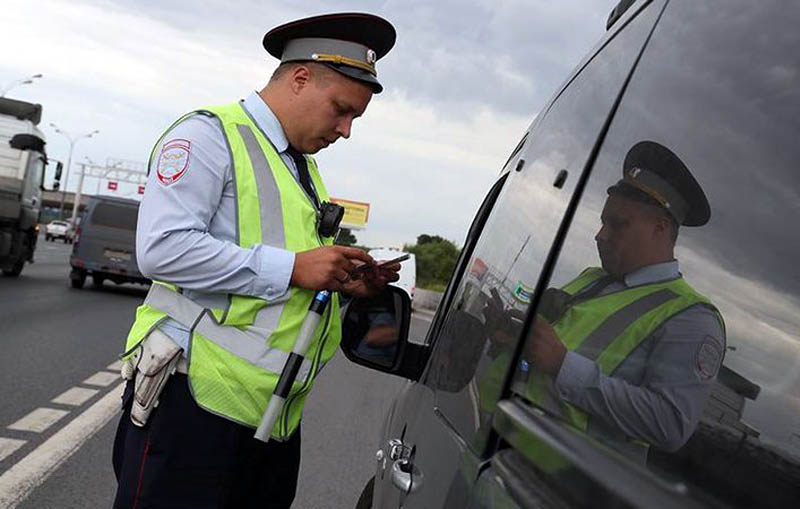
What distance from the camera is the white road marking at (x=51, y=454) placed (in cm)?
524

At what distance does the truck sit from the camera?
19875mm

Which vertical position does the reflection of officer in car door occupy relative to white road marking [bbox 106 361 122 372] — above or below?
above

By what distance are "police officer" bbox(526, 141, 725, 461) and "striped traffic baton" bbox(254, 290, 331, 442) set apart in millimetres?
1110

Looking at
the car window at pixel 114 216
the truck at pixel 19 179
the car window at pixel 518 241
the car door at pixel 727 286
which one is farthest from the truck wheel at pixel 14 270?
the car door at pixel 727 286

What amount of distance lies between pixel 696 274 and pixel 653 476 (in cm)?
24

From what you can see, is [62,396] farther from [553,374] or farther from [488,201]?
[553,374]

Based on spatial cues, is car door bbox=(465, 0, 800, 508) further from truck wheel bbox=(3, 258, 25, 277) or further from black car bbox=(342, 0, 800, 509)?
truck wheel bbox=(3, 258, 25, 277)

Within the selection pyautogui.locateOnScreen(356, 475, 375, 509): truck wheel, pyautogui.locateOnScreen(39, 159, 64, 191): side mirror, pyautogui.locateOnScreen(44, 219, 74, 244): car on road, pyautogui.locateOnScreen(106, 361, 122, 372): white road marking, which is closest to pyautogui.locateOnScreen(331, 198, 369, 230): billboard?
pyautogui.locateOnScreen(44, 219, 74, 244): car on road

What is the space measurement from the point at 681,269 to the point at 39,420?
6578mm

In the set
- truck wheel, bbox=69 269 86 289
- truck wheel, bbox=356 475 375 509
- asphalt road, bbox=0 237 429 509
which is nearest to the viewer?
truck wheel, bbox=356 475 375 509

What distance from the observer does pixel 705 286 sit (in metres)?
1.12

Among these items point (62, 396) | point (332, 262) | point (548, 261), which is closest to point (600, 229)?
point (548, 261)

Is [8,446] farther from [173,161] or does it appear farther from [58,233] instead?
[58,233]

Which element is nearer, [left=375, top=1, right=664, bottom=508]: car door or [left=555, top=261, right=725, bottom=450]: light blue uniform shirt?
[left=555, top=261, right=725, bottom=450]: light blue uniform shirt
